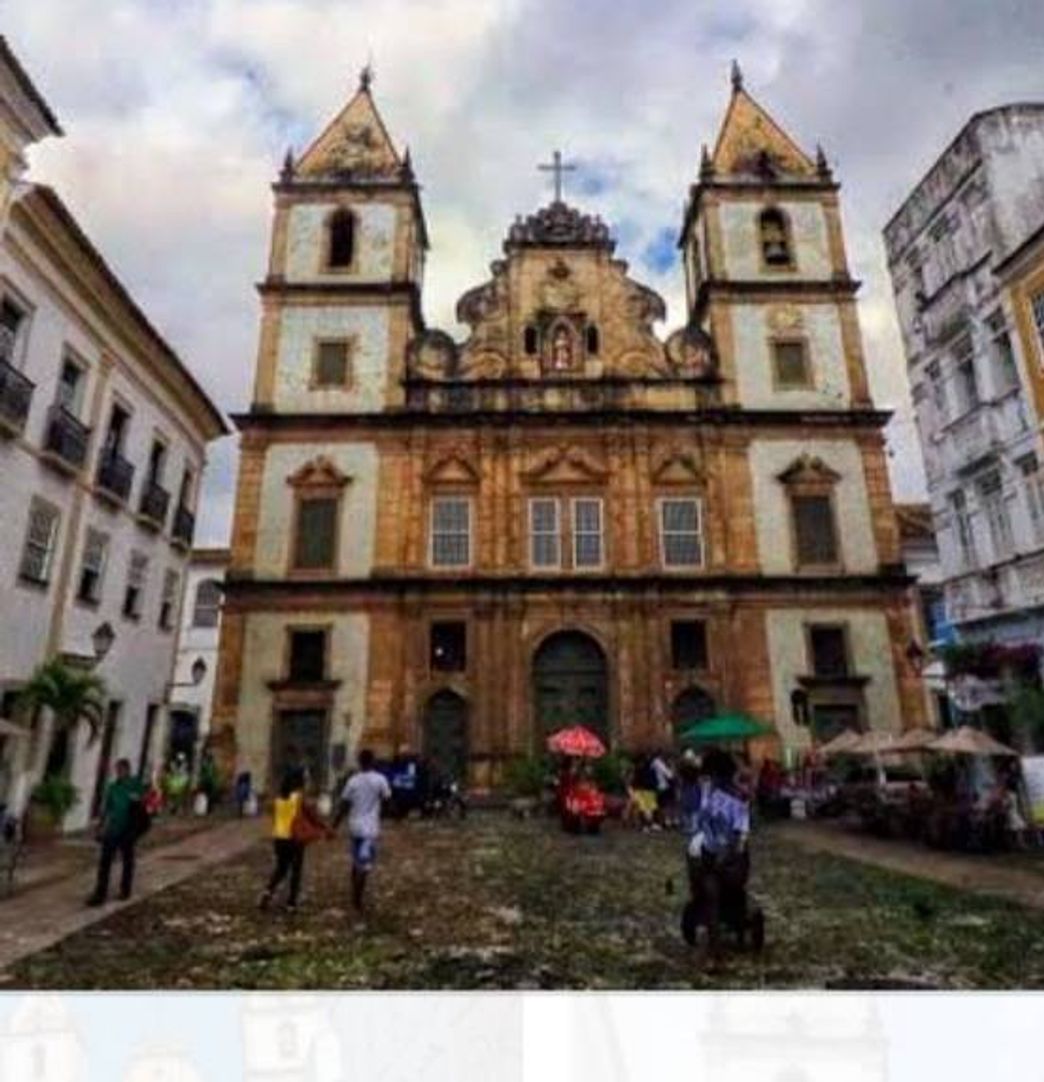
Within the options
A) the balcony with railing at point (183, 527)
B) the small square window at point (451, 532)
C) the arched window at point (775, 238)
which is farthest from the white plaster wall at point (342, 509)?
the arched window at point (775, 238)

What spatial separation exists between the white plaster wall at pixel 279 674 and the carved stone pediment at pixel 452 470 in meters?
4.29

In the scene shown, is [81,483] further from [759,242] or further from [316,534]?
[759,242]

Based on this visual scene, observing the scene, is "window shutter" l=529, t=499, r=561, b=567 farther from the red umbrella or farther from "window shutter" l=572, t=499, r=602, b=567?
the red umbrella

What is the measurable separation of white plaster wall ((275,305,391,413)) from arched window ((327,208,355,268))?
208cm

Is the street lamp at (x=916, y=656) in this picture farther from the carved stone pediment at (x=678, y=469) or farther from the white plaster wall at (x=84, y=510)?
the white plaster wall at (x=84, y=510)

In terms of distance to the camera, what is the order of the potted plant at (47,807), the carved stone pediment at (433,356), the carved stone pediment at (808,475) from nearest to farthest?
1. the potted plant at (47,807)
2. the carved stone pediment at (808,475)
3. the carved stone pediment at (433,356)

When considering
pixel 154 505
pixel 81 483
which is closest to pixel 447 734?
pixel 154 505

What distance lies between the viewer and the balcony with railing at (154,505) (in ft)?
59.4

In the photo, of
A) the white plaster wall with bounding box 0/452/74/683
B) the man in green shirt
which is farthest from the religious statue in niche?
→ the man in green shirt

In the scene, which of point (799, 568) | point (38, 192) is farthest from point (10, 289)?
point (799, 568)

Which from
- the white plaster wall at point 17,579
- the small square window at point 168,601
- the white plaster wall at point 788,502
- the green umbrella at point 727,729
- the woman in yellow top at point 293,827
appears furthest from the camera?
the white plaster wall at point 788,502

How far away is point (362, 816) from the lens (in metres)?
8.12

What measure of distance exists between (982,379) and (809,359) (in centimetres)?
841

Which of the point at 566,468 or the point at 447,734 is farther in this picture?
the point at 566,468
